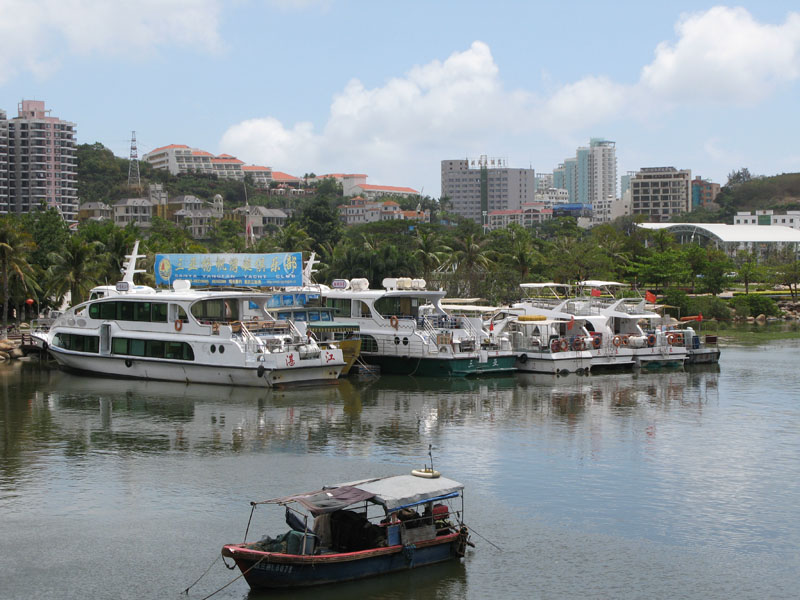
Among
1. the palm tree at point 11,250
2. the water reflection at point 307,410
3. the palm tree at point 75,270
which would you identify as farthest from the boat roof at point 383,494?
the palm tree at point 75,270

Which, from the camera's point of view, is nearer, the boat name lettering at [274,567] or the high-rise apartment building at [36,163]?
the boat name lettering at [274,567]

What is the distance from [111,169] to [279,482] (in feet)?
570

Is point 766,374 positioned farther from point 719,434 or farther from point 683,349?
point 719,434

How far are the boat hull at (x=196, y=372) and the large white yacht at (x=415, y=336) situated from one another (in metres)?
4.86

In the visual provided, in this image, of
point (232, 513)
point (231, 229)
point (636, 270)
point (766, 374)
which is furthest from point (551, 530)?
point (231, 229)

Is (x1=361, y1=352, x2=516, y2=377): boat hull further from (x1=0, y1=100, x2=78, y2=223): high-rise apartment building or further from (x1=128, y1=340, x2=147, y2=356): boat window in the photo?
(x1=0, y1=100, x2=78, y2=223): high-rise apartment building

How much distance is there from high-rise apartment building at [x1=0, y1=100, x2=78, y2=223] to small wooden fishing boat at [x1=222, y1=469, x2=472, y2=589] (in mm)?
156570

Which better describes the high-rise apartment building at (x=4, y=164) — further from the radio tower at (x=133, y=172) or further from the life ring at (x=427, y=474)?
the life ring at (x=427, y=474)

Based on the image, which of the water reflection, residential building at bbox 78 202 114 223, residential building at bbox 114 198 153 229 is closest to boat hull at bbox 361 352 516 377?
the water reflection

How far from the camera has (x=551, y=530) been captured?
71.9 feet

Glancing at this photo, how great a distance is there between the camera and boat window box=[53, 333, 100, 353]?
4491cm

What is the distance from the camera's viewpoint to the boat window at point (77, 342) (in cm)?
4491

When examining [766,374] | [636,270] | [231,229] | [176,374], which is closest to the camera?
[176,374]

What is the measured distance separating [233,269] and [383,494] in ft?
97.8
